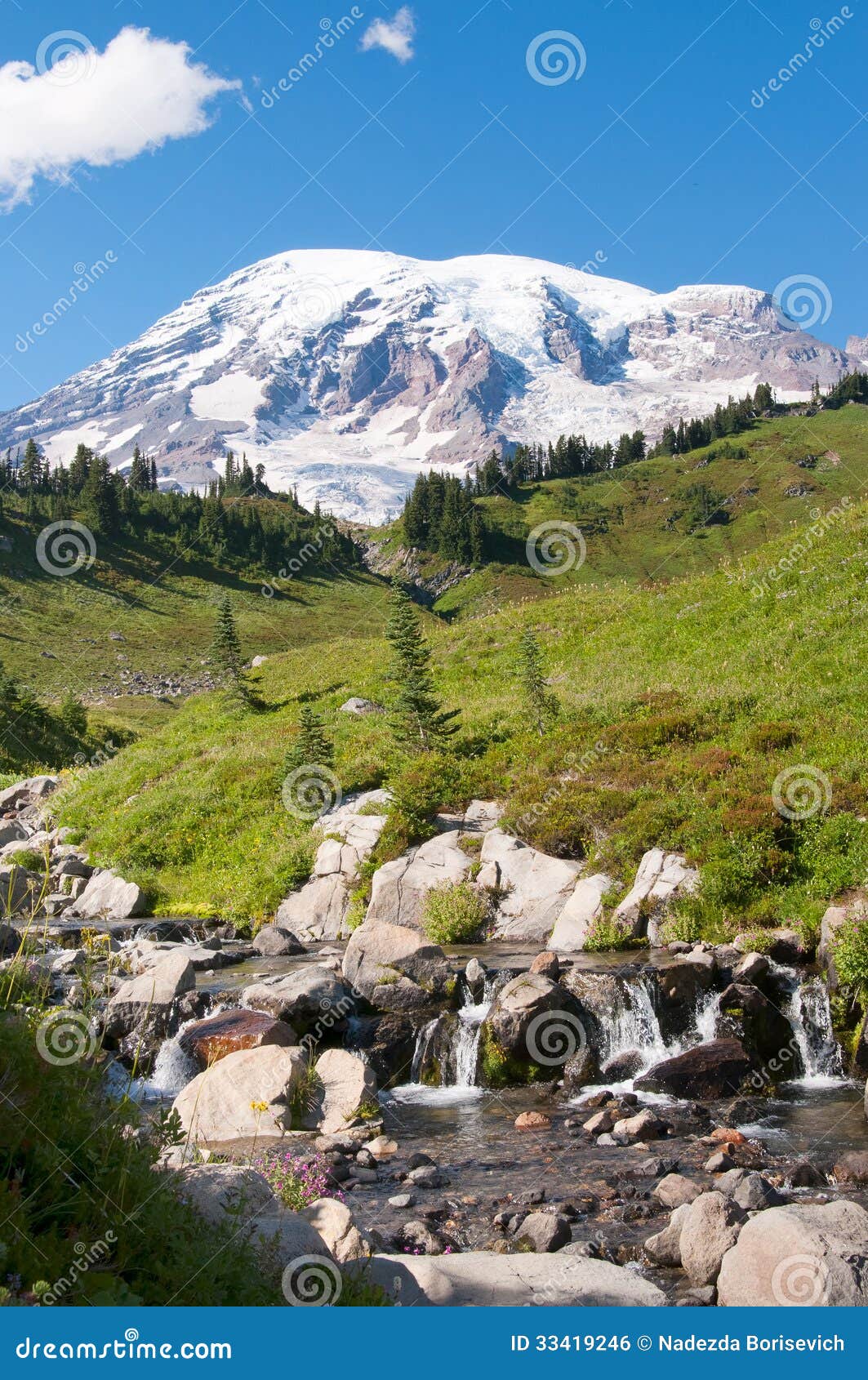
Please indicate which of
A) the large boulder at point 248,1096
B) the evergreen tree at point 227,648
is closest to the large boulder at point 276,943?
the large boulder at point 248,1096

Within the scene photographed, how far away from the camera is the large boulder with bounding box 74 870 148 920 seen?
25.4 metres

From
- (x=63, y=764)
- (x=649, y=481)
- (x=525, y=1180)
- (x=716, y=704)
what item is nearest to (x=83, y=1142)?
(x=525, y=1180)

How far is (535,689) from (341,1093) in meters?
15.9

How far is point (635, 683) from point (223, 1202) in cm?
2463

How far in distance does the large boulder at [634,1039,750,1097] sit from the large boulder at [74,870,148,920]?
1644 centimetres

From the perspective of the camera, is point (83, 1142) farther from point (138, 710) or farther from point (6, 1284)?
point (138, 710)

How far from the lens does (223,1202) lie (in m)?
6.51

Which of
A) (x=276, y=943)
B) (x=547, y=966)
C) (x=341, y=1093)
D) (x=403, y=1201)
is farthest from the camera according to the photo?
(x=276, y=943)

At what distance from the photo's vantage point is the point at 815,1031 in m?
14.5

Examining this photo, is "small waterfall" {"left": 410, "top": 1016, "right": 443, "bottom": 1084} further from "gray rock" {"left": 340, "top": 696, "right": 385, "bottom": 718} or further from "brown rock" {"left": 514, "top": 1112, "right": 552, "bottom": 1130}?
"gray rock" {"left": 340, "top": 696, "right": 385, "bottom": 718}

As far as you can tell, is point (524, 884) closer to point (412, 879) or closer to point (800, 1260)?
point (412, 879)

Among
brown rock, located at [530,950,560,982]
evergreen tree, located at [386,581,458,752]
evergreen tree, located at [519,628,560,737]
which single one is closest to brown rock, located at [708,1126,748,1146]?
brown rock, located at [530,950,560,982]

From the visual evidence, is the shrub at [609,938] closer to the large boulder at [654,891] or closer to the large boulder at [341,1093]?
the large boulder at [654,891]

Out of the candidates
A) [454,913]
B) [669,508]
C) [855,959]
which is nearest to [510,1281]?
[855,959]
